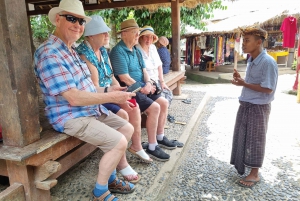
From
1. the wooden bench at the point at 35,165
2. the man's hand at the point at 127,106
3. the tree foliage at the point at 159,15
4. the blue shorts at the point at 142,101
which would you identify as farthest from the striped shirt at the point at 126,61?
the tree foliage at the point at 159,15

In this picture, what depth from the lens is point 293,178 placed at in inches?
113

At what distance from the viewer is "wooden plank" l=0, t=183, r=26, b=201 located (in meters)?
1.80

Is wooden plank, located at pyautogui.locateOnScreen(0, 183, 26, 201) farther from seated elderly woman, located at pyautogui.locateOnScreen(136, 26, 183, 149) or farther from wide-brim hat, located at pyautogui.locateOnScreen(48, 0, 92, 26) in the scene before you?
seated elderly woman, located at pyautogui.locateOnScreen(136, 26, 183, 149)

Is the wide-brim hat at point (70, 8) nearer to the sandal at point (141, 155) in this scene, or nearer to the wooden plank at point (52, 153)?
the wooden plank at point (52, 153)

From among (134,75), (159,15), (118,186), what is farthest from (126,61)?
(159,15)

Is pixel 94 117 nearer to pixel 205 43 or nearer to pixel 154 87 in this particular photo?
pixel 154 87

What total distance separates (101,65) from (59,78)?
2.97 ft

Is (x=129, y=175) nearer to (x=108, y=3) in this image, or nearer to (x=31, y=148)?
(x=31, y=148)

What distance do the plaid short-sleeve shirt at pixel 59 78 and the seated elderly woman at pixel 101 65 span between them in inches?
14.2

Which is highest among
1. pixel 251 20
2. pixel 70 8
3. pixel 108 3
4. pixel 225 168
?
pixel 108 3

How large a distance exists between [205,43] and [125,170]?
12050 mm

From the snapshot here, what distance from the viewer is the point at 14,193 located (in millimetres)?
1874

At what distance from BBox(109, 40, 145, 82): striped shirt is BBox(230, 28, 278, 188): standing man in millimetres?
1339

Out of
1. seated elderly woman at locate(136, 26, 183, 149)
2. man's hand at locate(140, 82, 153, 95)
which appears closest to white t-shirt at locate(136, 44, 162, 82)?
seated elderly woman at locate(136, 26, 183, 149)
